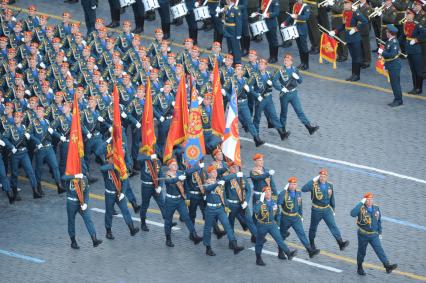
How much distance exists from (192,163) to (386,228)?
4.85 meters

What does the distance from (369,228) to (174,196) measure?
458cm

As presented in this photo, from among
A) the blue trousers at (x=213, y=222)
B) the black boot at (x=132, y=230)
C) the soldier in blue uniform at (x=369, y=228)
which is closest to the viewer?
the soldier in blue uniform at (x=369, y=228)

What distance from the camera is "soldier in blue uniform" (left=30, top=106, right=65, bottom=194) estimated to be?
3881 centimetres

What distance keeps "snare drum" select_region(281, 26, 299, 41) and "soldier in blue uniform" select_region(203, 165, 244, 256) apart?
10.4m

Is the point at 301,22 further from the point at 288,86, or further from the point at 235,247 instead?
the point at 235,247

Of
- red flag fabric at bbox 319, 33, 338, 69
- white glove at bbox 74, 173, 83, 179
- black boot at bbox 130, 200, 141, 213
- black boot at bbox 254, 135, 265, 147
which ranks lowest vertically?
black boot at bbox 130, 200, 141, 213

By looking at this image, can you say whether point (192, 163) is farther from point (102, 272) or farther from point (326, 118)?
point (326, 118)

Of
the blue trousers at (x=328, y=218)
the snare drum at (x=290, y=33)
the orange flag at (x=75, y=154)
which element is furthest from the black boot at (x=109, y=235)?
the snare drum at (x=290, y=33)

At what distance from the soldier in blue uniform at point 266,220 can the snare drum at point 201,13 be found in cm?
1183

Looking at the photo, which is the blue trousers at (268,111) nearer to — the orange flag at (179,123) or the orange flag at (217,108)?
the orange flag at (217,108)

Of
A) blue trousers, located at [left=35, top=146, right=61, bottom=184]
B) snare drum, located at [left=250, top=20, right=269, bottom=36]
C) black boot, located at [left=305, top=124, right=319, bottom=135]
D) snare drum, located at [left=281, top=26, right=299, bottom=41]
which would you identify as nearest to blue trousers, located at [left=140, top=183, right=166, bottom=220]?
blue trousers, located at [left=35, top=146, right=61, bottom=184]

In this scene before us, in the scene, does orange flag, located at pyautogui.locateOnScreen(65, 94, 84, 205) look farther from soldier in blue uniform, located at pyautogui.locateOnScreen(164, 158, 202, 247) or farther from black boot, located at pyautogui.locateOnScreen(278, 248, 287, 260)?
black boot, located at pyautogui.locateOnScreen(278, 248, 287, 260)

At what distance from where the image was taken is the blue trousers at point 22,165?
38.6 metres

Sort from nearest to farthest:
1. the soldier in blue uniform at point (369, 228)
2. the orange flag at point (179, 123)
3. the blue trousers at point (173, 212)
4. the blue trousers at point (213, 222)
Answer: the soldier in blue uniform at point (369, 228), the blue trousers at point (213, 222), the blue trousers at point (173, 212), the orange flag at point (179, 123)
